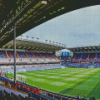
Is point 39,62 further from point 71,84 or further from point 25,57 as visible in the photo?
point 71,84

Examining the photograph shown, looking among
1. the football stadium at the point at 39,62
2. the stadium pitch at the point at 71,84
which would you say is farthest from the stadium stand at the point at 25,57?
the stadium pitch at the point at 71,84

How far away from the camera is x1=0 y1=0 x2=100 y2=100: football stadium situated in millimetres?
8946

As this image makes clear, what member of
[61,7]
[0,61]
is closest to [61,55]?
[0,61]

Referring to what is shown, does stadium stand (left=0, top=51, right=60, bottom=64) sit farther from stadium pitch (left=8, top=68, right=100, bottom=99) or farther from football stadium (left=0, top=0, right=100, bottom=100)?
stadium pitch (left=8, top=68, right=100, bottom=99)

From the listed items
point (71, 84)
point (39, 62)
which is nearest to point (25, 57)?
point (39, 62)

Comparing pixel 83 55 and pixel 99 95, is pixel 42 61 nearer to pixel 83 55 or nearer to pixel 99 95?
pixel 83 55

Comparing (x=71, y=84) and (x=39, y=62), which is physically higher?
(x=39, y=62)

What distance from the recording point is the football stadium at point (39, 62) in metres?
8.95

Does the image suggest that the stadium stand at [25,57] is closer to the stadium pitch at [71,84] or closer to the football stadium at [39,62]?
the football stadium at [39,62]

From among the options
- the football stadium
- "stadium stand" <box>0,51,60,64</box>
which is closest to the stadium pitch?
the football stadium

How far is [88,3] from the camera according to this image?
8742 millimetres

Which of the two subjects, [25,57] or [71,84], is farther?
[25,57]

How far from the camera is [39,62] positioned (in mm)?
52031

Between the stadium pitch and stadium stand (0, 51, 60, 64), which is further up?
stadium stand (0, 51, 60, 64)
